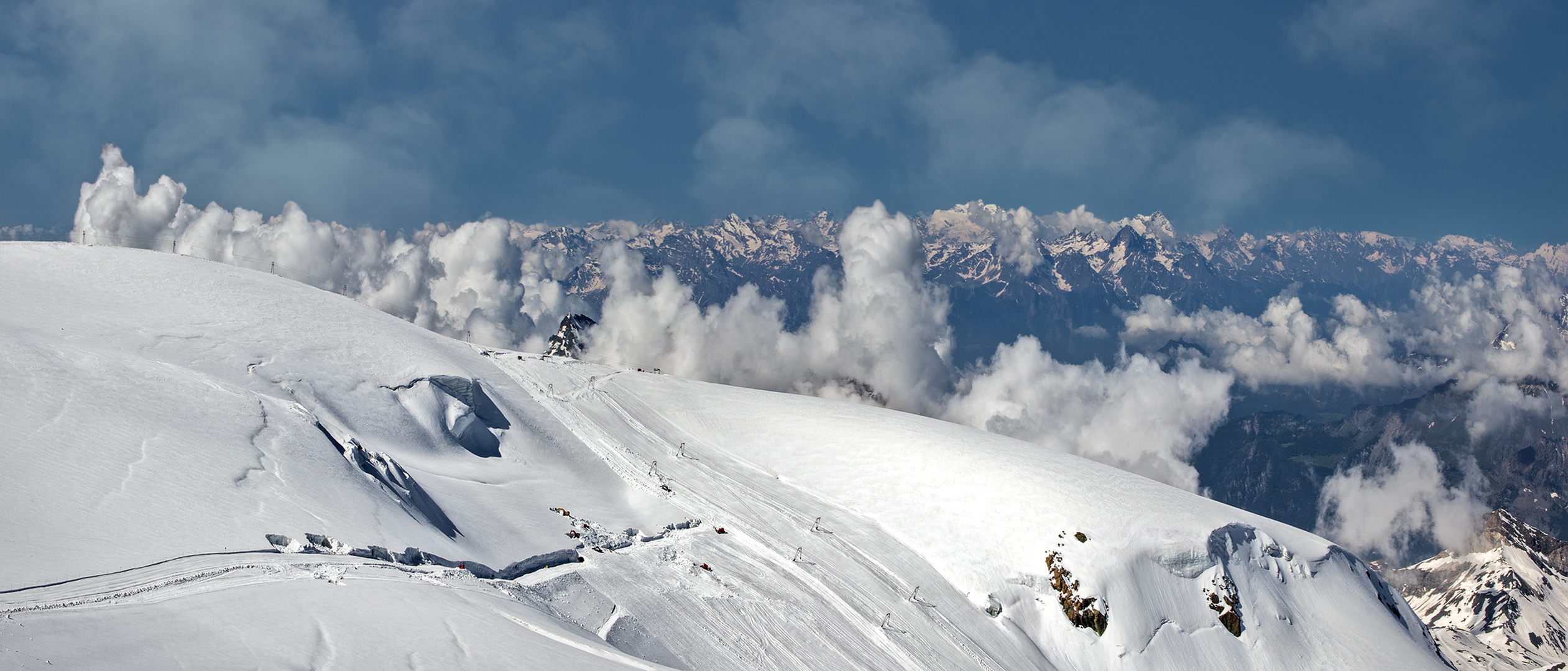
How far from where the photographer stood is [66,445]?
34.3 metres

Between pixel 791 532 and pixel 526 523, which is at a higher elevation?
pixel 791 532

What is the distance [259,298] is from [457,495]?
123 ft

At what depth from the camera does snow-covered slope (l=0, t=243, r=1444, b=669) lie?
27453mm

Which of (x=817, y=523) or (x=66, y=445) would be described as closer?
(x=66, y=445)

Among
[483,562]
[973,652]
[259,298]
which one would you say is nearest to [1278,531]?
[973,652]

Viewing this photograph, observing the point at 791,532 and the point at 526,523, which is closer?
the point at 526,523

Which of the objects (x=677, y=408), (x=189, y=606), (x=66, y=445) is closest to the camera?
(x=189, y=606)

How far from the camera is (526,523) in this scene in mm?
48500

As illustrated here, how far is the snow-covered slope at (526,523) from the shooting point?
2745 centimetres

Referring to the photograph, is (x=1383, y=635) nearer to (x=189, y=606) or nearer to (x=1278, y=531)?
(x=1278, y=531)

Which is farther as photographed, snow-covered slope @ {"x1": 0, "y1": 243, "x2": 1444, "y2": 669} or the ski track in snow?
the ski track in snow

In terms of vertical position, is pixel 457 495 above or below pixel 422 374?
below

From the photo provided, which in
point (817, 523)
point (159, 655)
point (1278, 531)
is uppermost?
point (1278, 531)

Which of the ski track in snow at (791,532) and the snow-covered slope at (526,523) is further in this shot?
the ski track in snow at (791,532)
